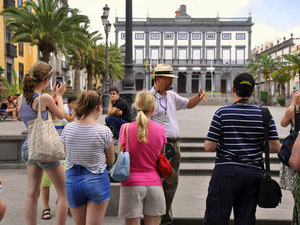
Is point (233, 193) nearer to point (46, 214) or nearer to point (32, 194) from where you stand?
point (32, 194)

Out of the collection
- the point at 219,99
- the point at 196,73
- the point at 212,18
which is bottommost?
the point at 219,99

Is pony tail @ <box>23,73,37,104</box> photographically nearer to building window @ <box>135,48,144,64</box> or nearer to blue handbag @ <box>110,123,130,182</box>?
blue handbag @ <box>110,123,130,182</box>

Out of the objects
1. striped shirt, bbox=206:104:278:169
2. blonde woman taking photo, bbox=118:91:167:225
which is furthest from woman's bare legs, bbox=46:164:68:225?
striped shirt, bbox=206:104:278:169

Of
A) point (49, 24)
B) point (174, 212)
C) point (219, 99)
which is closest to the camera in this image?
point (174, 212)

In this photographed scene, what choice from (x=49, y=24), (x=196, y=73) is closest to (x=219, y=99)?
(x=196, y=73)

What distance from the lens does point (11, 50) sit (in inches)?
1210

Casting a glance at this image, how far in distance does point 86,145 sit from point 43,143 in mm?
646

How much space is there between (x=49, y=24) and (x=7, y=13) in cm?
313

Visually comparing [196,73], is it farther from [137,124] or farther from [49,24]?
[137,124]

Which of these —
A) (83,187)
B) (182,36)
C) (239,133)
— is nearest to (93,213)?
(83,187)

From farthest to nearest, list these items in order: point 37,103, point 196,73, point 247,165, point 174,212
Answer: point 196,73 < point 174,212 < point 37,103 < point 247,165

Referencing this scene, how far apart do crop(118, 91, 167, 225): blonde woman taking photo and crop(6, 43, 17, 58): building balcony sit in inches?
1194

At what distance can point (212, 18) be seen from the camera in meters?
70.6

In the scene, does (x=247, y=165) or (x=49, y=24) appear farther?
(x=49, y=24)
